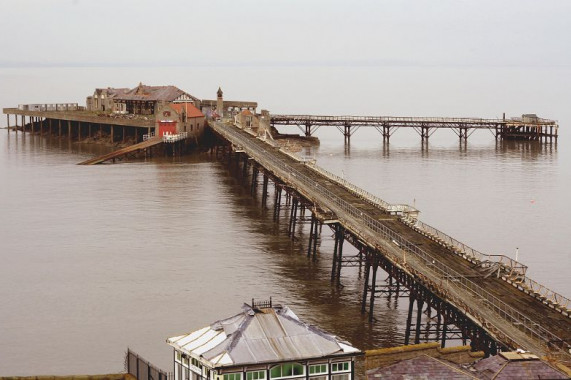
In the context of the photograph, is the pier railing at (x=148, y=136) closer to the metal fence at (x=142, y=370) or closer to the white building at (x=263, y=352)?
the metal fence at (x=142, y=370)

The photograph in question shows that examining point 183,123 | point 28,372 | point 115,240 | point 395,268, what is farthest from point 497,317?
point 183,123

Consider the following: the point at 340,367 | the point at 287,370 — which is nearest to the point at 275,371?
the point at 287,370

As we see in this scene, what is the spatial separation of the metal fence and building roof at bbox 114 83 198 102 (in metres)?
105

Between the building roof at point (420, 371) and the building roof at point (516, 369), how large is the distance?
605 millimetres

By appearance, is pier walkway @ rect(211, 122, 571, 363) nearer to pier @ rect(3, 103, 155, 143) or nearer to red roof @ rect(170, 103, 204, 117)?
red roof @ rect(170, 103, 204, 117)

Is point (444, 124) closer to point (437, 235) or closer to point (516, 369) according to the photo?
point (437, 235)

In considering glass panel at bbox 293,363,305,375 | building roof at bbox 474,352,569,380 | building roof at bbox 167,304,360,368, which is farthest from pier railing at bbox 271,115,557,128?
glass panel at bbox 293,363,305,375

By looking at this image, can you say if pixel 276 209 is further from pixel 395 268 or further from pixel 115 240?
pixel 395 268

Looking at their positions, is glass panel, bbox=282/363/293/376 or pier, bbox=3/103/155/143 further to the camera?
pier, bbox=3/103/155/143

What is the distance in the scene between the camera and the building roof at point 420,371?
26.2 meters

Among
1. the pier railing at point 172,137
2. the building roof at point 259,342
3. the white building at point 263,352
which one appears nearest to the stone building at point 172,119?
the pier railing at point 172,137

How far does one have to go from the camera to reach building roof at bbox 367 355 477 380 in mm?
26156

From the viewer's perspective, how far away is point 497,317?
3447 centimetres

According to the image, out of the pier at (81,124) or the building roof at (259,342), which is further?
the pier at (81,124)
